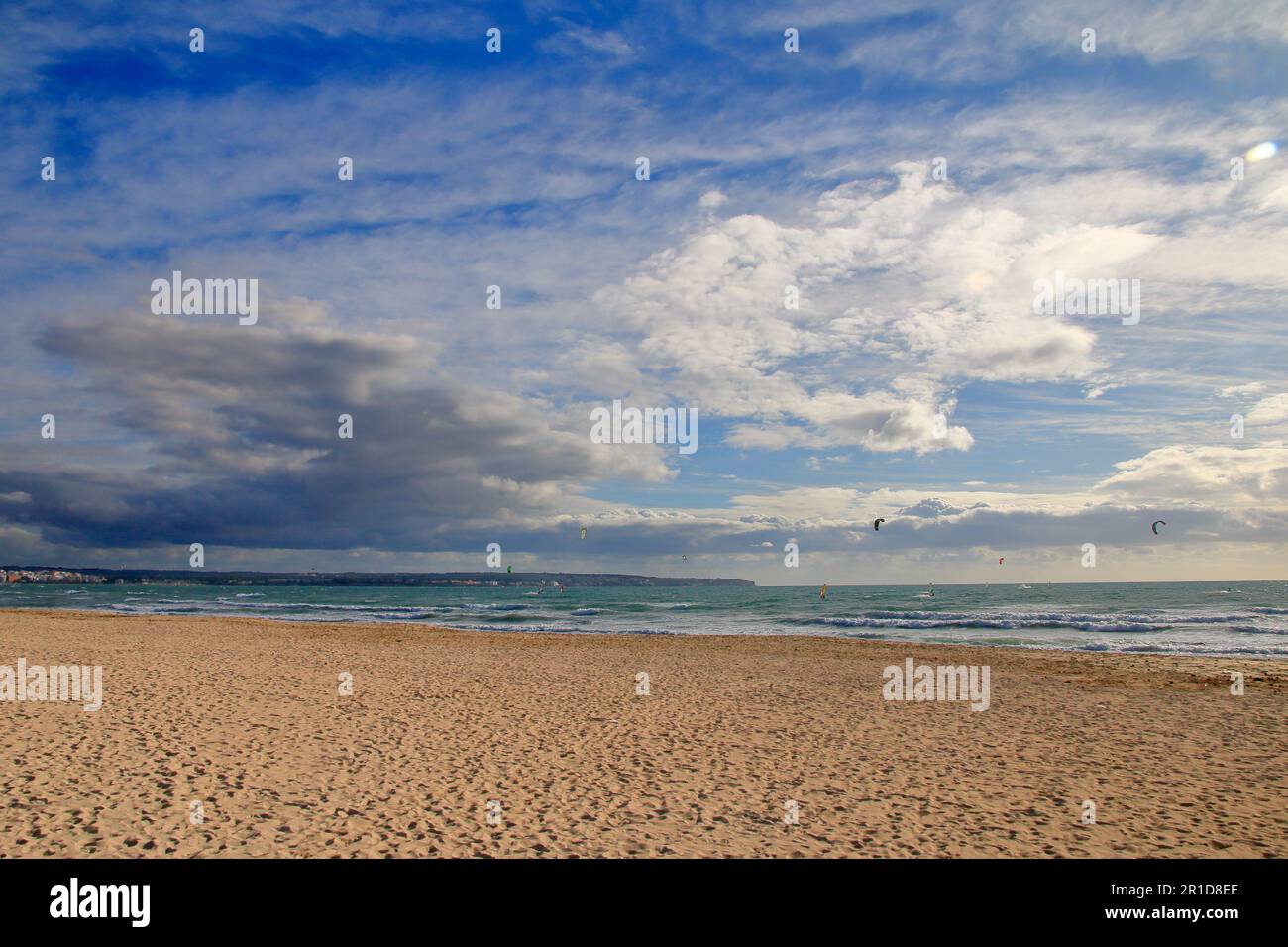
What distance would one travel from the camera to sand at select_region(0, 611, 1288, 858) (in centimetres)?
749

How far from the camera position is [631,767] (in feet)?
33.6

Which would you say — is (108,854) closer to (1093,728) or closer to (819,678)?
(1093,728)

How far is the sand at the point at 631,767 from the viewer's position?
7.49m

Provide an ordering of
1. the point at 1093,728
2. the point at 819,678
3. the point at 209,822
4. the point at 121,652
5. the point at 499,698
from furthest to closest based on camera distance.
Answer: the point at 121,652
the point at 819,678
the point at 499,698
the point at 1093,728
the point at 209,822

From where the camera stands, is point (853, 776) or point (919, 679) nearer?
point (853, 776)

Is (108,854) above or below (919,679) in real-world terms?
above

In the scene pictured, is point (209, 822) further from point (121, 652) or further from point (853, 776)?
point (121, 652)

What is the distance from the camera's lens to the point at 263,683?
16.8 m
